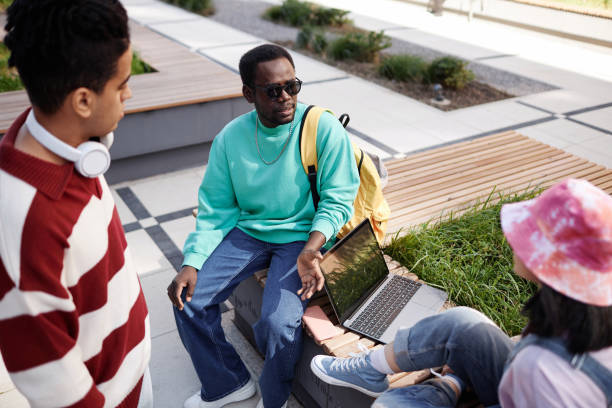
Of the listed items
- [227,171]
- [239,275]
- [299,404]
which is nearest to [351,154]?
[227,171]

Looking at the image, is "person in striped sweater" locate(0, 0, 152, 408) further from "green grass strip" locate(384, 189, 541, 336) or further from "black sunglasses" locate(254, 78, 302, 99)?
"green grass strip" locate(384, 189, 541, 336)

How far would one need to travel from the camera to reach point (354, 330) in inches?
94.6

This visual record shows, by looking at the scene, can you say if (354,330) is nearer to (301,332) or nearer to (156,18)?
(301,332)

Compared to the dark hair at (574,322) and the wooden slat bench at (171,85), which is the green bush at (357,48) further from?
the dark hair at (574,322)

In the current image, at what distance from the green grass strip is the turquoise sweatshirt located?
0.66 m

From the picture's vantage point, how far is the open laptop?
7.98 feet

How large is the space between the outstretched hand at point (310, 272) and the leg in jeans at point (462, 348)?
0.47 metres

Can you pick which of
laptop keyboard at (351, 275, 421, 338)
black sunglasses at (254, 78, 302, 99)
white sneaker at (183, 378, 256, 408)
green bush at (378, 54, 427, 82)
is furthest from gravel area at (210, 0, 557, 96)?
white sneaker at (183, 378, 256, 408)

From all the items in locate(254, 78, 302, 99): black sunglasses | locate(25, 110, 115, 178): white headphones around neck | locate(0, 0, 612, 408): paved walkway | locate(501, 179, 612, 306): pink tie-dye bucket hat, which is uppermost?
locate(25, 110, 115, 178): white headphones around neck

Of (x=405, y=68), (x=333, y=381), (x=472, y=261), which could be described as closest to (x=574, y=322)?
(x=333, y=381)

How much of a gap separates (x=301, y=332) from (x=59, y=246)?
1406mm

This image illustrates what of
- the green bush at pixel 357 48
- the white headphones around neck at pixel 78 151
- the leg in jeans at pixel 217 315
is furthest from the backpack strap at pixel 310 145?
the green bush at pixel 357 48

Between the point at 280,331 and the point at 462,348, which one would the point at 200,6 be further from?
the point at 462,348

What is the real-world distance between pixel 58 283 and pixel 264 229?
4.62ft
